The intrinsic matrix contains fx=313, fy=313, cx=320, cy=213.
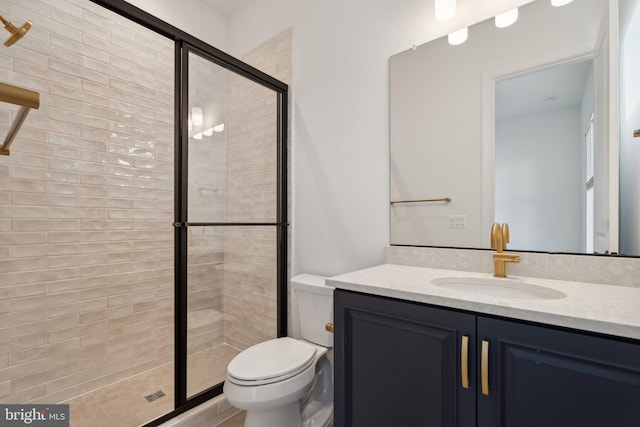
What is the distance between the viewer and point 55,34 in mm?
1824

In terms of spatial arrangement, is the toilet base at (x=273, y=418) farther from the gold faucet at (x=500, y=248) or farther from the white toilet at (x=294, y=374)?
the gold faucet at (x=500, y=248)

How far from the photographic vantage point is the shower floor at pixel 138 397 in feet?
5.57

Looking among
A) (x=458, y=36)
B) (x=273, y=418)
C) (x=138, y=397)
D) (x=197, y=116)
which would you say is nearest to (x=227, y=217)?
(x=197, y=116)

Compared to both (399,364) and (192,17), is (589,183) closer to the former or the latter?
(399,364)

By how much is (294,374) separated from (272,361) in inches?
5.0

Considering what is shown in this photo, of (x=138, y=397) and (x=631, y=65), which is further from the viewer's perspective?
(x=138, y=397)

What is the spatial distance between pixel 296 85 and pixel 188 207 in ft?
3.71

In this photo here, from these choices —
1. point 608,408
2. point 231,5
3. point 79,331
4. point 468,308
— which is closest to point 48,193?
point 79,331

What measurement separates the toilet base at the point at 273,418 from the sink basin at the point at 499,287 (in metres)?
0.91

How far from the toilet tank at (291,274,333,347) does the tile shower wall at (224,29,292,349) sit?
0.38 m

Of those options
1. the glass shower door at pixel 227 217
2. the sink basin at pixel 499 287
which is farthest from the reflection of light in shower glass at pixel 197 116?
the sink basin at pixel 499 287

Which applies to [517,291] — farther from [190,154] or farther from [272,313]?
[190,154]

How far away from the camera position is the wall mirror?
1.12 m

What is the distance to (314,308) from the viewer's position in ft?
5.70
